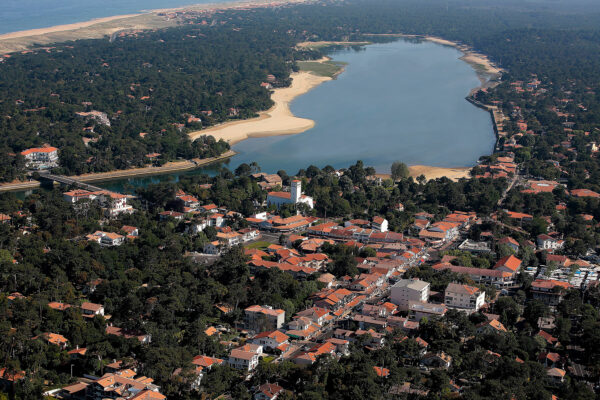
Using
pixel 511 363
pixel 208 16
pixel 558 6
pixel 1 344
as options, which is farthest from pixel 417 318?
pixel 558 6

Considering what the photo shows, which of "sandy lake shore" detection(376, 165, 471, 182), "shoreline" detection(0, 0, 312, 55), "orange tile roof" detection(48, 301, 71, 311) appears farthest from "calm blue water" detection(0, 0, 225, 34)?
"orange tile roof" detection(48, 301, 71, 311)

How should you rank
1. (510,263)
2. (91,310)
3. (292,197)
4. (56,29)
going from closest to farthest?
1. (91,310)
2. (510,263)
3. (292,197)
4. (56,29)

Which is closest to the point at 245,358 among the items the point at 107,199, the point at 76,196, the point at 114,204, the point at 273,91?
the point at 114,204

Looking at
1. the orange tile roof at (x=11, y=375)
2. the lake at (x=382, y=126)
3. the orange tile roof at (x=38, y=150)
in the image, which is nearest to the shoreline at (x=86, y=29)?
the lake at (x=382, y=126)

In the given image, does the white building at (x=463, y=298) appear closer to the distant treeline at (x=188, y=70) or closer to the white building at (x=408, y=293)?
the white building at (x=408, y=293)

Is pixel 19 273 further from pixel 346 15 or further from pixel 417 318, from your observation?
pixel 346 15

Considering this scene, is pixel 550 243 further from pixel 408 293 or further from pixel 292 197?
pixel 292 197

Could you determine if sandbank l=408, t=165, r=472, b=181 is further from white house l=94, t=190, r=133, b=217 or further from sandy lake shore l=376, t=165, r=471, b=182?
white house l=94, t=190, r=133, b=217
